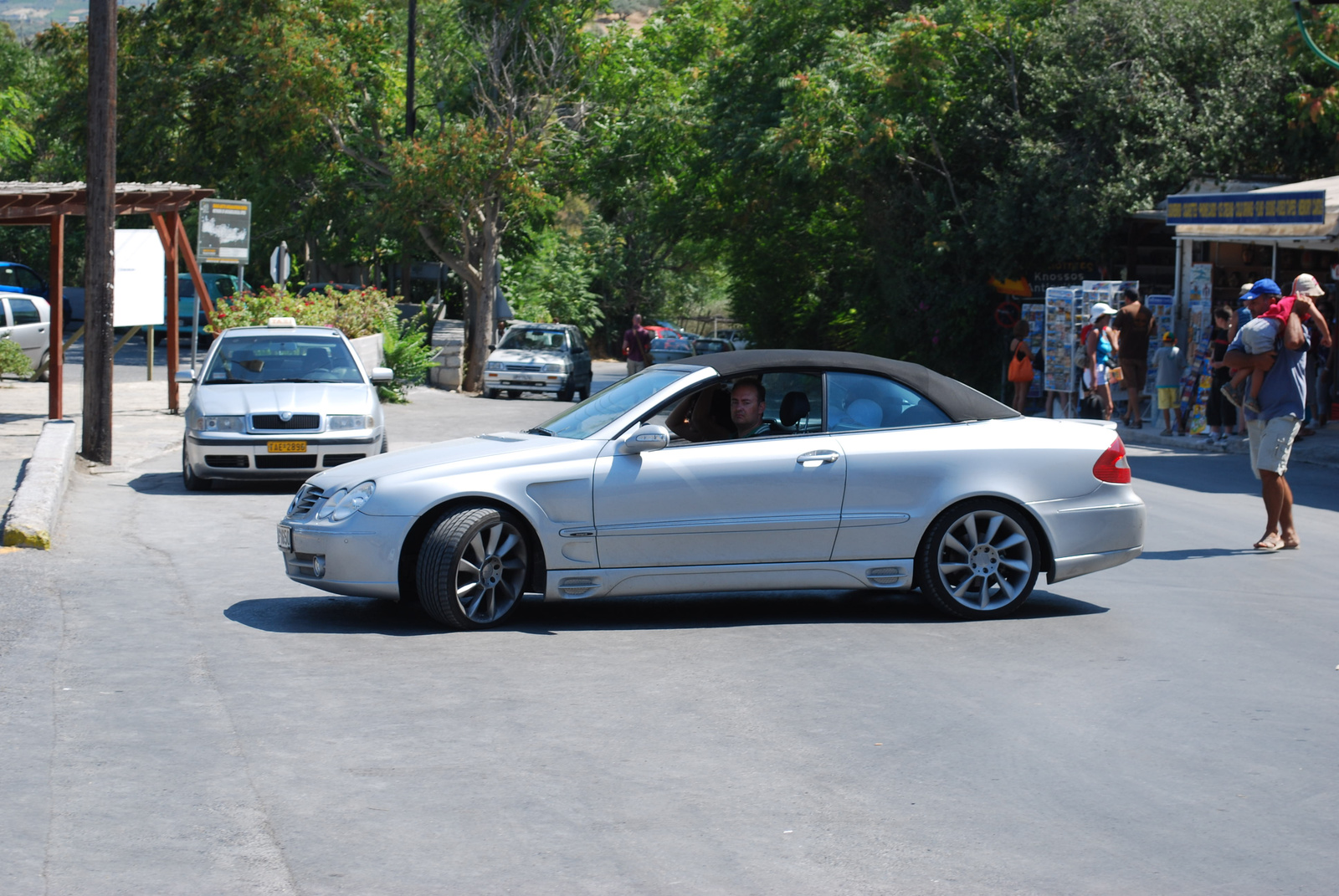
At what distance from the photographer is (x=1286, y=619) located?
8.32 m

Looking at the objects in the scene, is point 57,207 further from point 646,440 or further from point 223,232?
point 646,440

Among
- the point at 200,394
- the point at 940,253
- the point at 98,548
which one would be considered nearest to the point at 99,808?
the point at 98,548

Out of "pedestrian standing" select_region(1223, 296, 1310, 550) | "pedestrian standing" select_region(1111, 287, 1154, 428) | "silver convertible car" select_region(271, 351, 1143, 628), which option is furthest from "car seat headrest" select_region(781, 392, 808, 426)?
"pedestrian standing" select_region(1111, 287, 1154, 428)

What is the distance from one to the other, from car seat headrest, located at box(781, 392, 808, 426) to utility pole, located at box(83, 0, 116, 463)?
9467 mm

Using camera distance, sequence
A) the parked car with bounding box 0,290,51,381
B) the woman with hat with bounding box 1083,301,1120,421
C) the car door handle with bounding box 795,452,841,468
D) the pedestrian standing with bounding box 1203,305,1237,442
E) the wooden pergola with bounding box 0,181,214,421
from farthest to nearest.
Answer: the parked car with bounding box 0,290,51,381 < the woman with hat with bounding box 1083,301,1120,421 < the pedestrian standing with bounding box 1203,305,1237,442 < the wooden pergola with bounding box 0,181,214,421 < the car door handle with bounding box 795,452,841,468

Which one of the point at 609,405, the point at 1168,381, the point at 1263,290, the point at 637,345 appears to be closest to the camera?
the point at 609,405

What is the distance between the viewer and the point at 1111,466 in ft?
27.6

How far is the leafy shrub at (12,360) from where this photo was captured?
26406mm

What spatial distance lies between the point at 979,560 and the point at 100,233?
10.7 m

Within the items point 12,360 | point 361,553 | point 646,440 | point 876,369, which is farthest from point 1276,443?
point 12,360

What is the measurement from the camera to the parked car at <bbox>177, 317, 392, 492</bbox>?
45.2ft

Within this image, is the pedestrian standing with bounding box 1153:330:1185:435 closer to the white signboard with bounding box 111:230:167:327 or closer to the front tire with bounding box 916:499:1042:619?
the front tire with bounding box 916:499:1042:619

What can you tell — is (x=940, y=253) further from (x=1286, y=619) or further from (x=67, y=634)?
(x=67, y=634)

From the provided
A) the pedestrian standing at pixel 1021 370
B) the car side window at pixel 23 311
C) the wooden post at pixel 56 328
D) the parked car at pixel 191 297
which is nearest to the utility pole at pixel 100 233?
the wooden post at pixel 56 328
